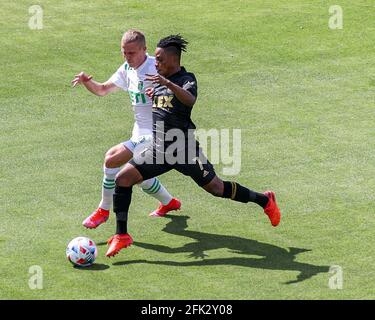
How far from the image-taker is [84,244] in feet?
42.3

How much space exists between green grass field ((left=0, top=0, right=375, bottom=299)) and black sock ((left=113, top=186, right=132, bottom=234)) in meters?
0.36

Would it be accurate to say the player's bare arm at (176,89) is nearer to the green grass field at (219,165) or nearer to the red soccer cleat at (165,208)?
the green grass field at (219,165)

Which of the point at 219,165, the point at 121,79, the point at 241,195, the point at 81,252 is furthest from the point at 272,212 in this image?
the point at 219,165

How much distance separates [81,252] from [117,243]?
0.58m

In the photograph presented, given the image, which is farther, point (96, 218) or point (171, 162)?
point (96, 218)

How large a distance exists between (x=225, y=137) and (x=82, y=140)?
7.79 feet

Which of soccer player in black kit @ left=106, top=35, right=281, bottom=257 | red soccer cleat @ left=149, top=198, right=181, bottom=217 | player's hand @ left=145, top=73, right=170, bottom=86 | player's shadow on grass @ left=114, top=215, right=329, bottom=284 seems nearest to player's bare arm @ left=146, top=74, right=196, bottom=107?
player's hand @ left=145, top=73, right=170, bottom=86

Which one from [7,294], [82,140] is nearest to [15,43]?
A: [82,140]

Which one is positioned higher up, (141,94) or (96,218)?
(141,94)

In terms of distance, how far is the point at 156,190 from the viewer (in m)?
14.6

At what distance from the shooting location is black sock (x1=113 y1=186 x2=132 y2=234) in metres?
13.4

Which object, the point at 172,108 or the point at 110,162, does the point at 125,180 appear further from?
the point at 172,108

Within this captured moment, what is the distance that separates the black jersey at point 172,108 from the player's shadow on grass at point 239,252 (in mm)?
1511

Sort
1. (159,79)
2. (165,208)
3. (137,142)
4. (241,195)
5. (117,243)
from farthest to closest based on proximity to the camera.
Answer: (165,208) < (137,142) < (241,195) < (117,243) < (159,79)
